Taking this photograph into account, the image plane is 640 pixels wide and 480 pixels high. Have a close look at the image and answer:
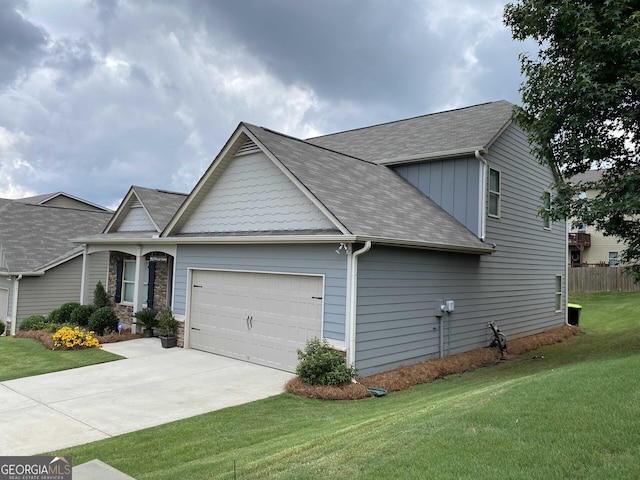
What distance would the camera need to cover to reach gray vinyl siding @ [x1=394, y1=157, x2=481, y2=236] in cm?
1280

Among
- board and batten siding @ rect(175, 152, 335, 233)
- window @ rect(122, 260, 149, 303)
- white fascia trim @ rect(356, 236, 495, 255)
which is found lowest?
window @ rect(122, 260, 149, 303)

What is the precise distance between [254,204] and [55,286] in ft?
41.0

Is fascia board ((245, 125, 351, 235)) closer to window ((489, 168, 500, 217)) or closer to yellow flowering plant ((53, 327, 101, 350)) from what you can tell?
window ((489, 168, 500, 217))

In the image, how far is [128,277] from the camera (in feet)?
54.0

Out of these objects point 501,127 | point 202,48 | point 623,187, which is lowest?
point 623,187

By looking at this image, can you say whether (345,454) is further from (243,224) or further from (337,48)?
(337,48)

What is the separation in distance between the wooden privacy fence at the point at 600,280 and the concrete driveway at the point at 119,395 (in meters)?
26.0

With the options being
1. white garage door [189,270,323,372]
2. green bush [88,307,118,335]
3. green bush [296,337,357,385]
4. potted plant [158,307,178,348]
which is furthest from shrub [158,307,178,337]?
green bush [296,337,357,385]

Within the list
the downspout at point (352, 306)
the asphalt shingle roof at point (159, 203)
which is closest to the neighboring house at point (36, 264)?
the asphalt shingle roof at point (159, 203)

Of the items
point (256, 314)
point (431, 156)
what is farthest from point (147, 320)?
point (431, 156)

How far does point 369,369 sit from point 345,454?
16.3 ft

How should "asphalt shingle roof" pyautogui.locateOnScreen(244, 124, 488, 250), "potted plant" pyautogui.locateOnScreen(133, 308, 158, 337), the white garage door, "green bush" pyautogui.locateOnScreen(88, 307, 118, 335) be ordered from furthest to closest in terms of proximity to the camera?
1. "green bush" pyautogui.locateOnScreen(88, 307, 118, 335)
2. "potted plant" pyautogui.locateOnScreen(133, 308, 158, 337)
3. the white garage door
4. "asphalt shingle roof" pyautogui.locateOnScreen(244, 124, 488, 250)

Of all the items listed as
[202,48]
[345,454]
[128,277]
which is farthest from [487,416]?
[202,48]

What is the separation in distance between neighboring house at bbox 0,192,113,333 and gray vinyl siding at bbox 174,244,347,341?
19.5 feet
